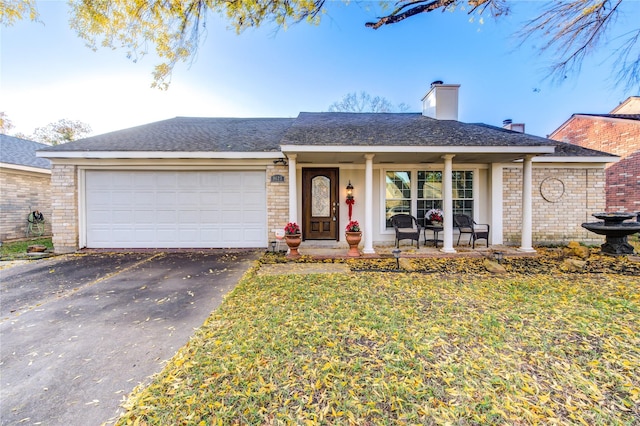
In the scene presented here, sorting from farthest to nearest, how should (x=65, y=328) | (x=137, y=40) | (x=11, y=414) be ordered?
(x=137, y=40)
(x=65, y=328)
(x=11, y=414)

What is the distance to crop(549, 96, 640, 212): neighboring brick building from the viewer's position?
10.3m

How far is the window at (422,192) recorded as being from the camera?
8.02 metres

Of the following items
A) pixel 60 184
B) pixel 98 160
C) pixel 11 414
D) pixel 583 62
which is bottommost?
pixel 11 414

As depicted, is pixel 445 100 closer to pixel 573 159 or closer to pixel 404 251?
pixel 573 159

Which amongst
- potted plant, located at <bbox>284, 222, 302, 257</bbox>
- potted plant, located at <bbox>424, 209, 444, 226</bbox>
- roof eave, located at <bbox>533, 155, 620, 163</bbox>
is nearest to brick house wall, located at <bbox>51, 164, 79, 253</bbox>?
potted plant, located at <bbox>284, 222, 302, 257</bbox>

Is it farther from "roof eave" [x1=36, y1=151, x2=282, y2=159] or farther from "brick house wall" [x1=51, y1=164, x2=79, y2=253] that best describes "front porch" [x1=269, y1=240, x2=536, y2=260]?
"brick house wall" [x1=51, y1=164, x2=79, y2=253]

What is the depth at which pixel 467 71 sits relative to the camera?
10.3 m

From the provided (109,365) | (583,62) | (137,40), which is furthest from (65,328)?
(583,62)

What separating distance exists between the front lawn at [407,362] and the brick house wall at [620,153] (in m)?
9.99

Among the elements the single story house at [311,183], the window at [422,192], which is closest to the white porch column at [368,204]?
the single story house at [311,183]

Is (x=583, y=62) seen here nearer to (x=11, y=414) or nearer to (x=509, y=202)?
(x=509, y=202)

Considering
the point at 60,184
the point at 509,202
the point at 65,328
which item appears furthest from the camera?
the point at 509,202

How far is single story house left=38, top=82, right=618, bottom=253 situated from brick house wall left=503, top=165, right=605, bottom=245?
0.10 feet

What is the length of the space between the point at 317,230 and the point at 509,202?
5706 millimetres
